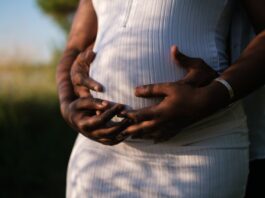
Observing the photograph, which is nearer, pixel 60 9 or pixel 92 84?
pixel 92 84

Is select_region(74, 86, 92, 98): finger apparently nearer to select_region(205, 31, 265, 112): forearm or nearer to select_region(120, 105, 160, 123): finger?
select_region(120, 105, 160, 123): finger

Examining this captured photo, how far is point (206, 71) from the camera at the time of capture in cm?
197

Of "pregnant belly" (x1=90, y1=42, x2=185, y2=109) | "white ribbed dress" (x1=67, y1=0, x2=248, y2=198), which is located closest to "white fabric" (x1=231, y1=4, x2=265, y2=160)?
"white ribbed dress" (x1=67, y1=0, x2=248, y2=198)

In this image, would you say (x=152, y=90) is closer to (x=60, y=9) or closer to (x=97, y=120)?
(x=97, y=120)

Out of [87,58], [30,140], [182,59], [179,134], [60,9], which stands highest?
[182,59]

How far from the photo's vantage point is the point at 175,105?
190cm

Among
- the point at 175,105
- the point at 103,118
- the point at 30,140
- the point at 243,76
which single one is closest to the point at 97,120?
the point at 103,118

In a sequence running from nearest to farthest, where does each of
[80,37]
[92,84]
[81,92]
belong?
[92,84] → [81,92] → [80,37]

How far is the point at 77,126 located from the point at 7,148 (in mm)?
3702

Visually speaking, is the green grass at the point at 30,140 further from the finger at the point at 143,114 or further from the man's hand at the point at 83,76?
the finger at the point at 143,114

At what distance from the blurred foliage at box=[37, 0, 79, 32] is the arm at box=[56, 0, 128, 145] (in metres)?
9.22

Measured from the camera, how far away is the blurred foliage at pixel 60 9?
11.9 m

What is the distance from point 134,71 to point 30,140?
412 cm

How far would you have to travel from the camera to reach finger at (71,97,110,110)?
202 centimetres
